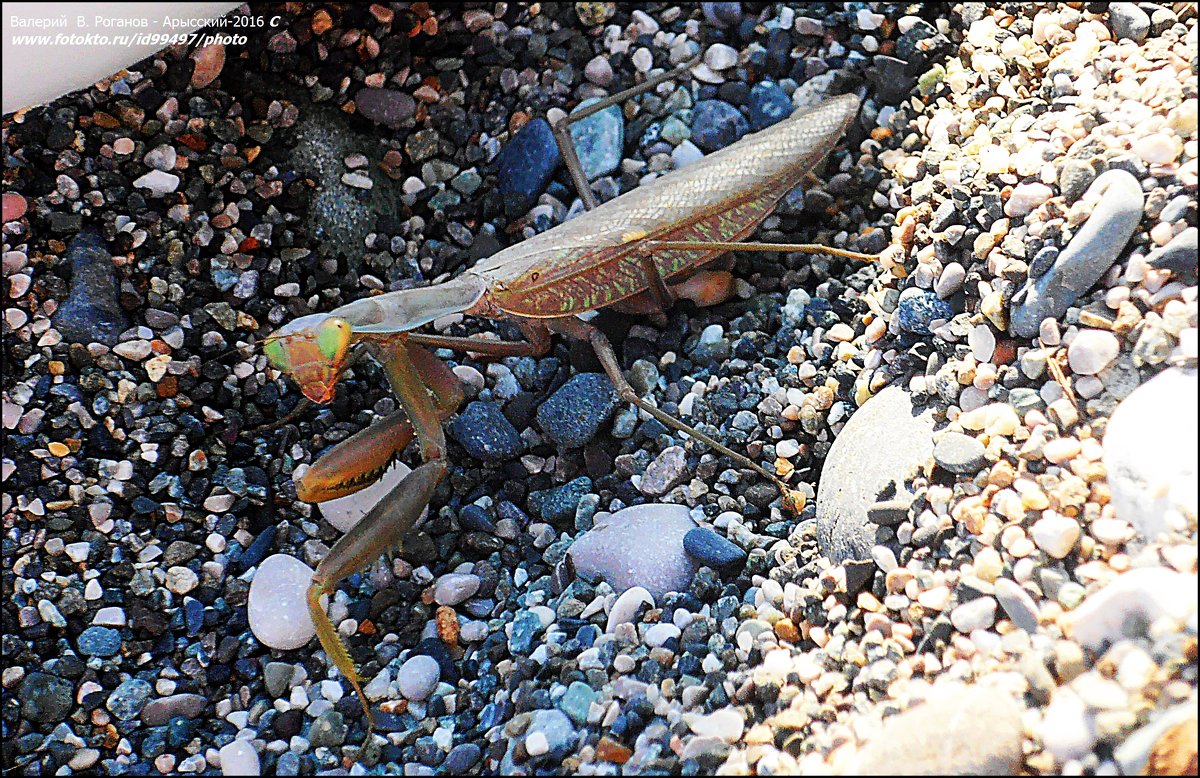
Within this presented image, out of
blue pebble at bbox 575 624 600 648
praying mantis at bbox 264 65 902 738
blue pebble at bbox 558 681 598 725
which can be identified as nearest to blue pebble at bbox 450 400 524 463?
praying mantis at bbox 264 65 902 738

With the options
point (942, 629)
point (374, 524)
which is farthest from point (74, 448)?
point (942, 629)

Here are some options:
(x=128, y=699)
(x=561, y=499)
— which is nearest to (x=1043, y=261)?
(x=561, y=499)

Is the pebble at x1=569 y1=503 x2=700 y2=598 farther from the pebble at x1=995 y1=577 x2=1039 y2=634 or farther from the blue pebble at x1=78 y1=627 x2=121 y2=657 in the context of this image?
the blue pebble at x1=78 y1=627 x2=121 y2=657

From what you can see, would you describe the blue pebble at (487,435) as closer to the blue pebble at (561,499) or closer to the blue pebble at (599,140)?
the blue pebble at (561,499)

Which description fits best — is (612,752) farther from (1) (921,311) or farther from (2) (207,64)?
(2) (207,64)

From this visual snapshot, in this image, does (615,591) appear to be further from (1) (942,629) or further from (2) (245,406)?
(2) (245,406)

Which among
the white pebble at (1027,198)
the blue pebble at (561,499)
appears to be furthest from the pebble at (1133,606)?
the blue pebble at (561,499)

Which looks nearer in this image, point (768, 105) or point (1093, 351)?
point (1093, 351)
